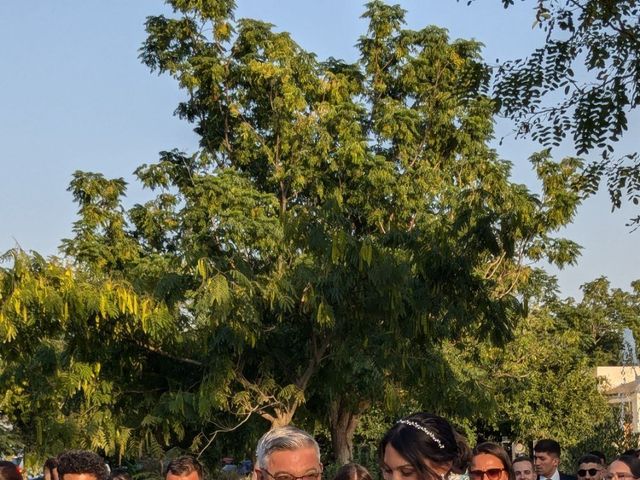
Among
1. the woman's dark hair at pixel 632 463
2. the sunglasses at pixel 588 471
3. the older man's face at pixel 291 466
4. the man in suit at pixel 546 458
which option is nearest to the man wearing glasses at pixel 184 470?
the woman's dark hair at pixel 632 463

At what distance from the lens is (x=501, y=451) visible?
603 cm

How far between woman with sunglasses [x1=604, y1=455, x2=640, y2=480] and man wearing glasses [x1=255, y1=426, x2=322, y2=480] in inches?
203

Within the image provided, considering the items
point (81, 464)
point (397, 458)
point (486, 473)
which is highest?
point (81, 464)

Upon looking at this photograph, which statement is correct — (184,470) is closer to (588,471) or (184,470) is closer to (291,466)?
(291,466)

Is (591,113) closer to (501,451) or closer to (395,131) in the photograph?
(501,451)

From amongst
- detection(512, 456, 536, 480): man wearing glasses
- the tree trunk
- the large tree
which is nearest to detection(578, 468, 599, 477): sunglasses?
detection(512, 456, 536, 480): man wearing glasses

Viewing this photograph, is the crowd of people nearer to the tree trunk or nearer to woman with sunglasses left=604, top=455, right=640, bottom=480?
woman with sunglasses left=604, top=455, right=640, bottom=480

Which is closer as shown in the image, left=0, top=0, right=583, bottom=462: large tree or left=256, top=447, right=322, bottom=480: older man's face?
left=256, top=447, right=322, bottom=480: older man's face

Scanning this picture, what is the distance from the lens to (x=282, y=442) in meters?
4.26

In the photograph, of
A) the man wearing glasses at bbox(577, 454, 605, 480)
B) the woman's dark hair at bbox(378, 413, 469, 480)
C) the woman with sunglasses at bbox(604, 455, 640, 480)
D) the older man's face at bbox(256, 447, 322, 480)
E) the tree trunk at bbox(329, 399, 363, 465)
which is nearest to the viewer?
the woman's dark hair at bbox(378, 413, 469, 480)

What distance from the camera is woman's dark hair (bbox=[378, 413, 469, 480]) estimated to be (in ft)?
10.9

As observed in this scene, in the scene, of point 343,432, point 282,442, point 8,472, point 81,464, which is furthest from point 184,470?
point 343,432

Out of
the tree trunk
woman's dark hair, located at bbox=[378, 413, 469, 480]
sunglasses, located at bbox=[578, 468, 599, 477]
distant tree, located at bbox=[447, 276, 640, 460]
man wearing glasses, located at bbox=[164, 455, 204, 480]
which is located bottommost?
woman's dark hair, located at bbox=[378, 413, 469, 480]

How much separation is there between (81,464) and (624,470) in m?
4.21
